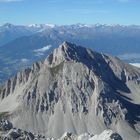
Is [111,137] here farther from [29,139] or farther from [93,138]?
[29,139]

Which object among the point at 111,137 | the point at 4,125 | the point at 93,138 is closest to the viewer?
the point at 111,137

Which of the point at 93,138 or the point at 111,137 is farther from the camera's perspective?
the point at 93,138

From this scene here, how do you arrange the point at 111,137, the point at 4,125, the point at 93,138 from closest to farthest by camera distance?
the point at 111,137 < the point at 93,138 < the point at 4,125

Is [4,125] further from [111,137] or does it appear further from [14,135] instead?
[111,137]

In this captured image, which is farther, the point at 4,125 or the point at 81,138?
the point at 4,125

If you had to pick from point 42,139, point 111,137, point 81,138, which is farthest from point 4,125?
point 111,137

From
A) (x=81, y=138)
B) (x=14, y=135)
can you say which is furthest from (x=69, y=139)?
(x=14, y=135)

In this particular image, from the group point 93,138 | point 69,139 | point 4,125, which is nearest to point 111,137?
point 93,138
